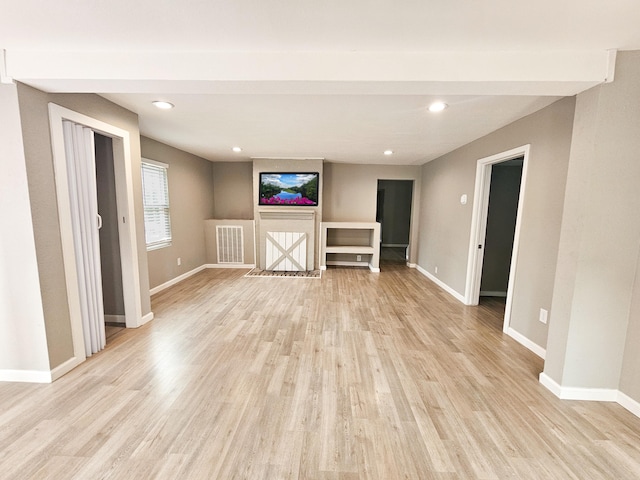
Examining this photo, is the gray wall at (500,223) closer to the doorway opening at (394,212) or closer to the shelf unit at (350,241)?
the shelf unit at (350,241)

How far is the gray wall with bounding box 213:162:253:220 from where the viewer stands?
5992 millimetres

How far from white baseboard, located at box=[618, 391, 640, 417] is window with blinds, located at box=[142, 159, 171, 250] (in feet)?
17.1

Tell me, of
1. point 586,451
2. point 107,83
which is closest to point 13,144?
point 107,83

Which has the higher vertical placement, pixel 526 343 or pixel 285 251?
pixel 285 251

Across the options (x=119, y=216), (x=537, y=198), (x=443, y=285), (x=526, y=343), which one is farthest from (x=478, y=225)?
(x=119, y=216)

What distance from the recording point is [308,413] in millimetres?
1754

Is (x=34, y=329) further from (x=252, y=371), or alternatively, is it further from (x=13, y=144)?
(x=252, y=371)

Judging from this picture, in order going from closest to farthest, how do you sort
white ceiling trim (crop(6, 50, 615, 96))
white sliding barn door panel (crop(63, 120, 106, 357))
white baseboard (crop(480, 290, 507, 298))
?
white ceiling trim (crop(6, 50, 615, 96))
white sliding barn door panel (crop(63, 120, 106, 357))
white baseboard (crop(480, 290, 507, 298))

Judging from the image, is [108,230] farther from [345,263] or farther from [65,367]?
[345,263]

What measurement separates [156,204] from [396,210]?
7054mm

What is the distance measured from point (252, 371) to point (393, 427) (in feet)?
3.81

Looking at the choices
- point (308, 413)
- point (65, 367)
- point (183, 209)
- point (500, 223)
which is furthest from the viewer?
point (183, 209)

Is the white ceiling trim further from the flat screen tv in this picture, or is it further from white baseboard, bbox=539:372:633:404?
the flat screen tv

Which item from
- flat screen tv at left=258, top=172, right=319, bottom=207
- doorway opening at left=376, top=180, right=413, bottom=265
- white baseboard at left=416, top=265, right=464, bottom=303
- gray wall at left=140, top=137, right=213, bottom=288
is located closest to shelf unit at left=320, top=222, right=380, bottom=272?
flat screen tv at left=258, top=172, right=319, bottom=207
